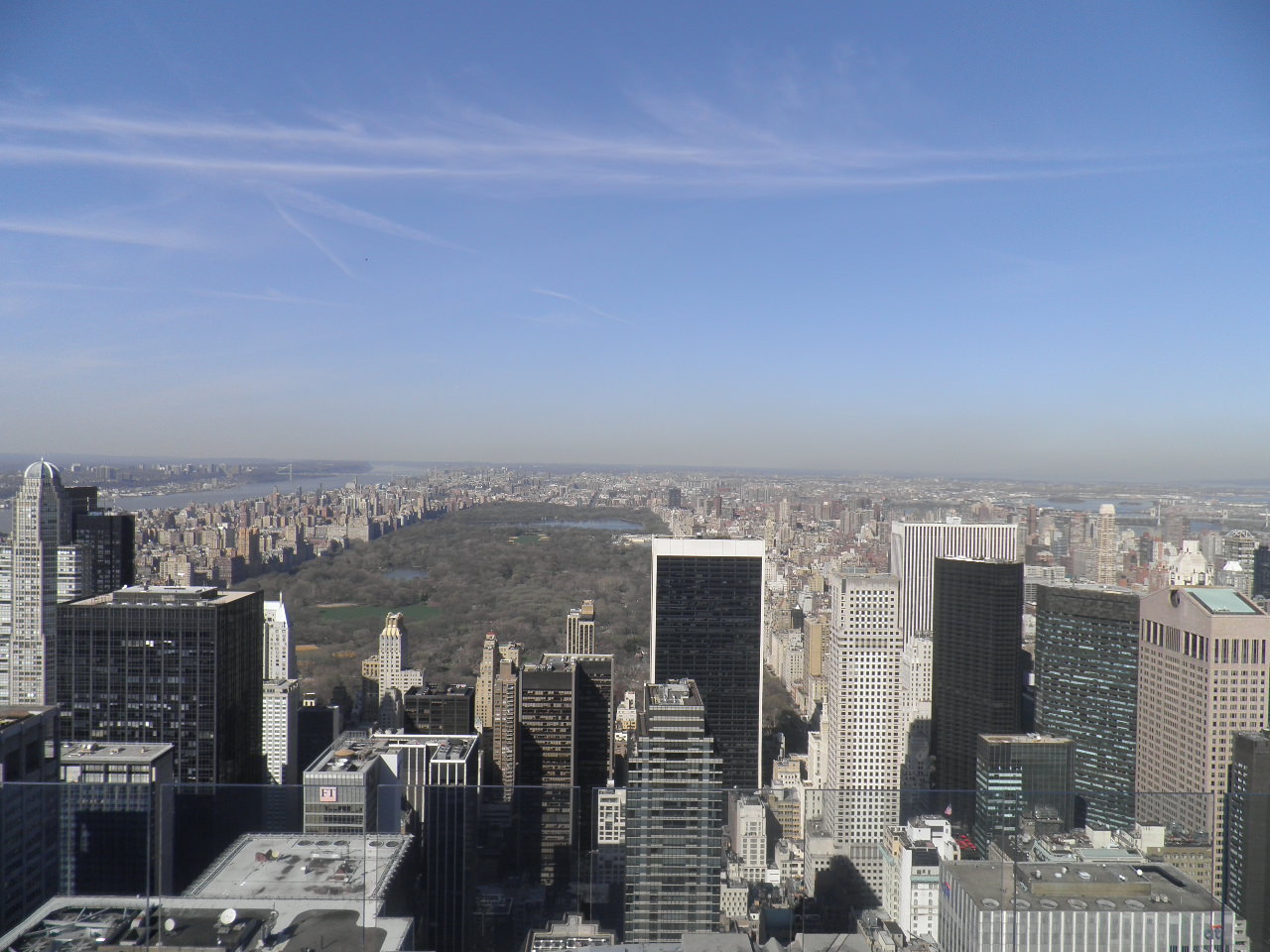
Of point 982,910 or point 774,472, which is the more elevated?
point 774,472

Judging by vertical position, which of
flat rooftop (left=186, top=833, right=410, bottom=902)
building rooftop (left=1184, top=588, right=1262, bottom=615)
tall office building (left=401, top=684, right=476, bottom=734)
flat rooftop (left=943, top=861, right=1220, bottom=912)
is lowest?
tall office building (left=401, top=684, right=476, bottom=734)

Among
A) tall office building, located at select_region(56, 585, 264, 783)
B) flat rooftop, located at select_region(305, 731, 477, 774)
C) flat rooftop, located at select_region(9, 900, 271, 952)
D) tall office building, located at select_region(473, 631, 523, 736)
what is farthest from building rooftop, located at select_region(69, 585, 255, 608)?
flat rooftop, located at select_region(9, 900, 271, 952)

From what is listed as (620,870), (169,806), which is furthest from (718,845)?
(169,806)

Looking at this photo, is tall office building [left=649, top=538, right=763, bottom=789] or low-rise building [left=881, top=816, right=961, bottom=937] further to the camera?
tall office building [left=649, top=538, right=763, bottom=789]

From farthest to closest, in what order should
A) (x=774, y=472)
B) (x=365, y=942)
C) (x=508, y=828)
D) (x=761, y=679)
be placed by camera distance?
(x=761, y=679) → (x=774, y=472) → (x=508, y=828) → (x=365, y=942)

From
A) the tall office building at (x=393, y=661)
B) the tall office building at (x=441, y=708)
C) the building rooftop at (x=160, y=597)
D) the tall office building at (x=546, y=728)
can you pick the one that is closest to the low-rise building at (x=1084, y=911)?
the tall office building at (x=546, y=728)

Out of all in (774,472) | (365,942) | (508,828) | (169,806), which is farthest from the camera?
(774,472)

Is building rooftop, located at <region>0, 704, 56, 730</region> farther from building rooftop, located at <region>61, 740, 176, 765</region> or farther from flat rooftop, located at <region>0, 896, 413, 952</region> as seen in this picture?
flat rooftop, located at <region>0, 896, 413, 952</region>

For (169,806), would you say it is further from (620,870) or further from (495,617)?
(495,617)
